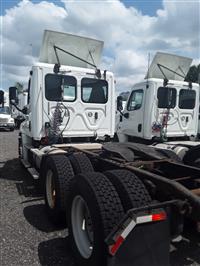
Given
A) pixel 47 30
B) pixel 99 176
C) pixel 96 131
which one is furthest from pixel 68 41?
pixel 99 176

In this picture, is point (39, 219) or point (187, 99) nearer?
point (39, 219)

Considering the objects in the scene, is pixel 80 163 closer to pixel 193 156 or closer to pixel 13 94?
pixel 193 156

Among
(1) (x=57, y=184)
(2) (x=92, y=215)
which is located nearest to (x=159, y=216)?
(2) (x=92, y=215)

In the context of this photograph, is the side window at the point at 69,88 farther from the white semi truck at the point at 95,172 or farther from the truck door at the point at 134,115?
the truck door at the point at 134,115

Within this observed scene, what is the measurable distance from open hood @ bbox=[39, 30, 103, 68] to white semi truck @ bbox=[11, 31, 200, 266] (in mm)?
22

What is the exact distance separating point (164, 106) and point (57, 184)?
4681 millimetres

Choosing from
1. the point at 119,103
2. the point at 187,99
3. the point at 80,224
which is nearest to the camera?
the point at 80,224

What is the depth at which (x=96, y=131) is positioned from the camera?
6719 mm

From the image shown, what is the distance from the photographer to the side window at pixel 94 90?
6.49m

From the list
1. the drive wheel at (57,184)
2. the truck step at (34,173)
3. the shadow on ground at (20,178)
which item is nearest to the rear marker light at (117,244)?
the drive wheel at (57,184)

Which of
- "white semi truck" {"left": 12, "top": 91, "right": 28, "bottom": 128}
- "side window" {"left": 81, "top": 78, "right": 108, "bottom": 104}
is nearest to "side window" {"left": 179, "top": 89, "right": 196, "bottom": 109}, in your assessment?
"side window" {"left": 81, "top": 78, "right": 108, "bottom": 104}

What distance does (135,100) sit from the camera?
8.27 meters

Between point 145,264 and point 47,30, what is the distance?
17.2 ft

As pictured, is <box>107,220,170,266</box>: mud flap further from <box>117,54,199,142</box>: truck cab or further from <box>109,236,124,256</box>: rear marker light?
<box>117,54,199,142</box>: truck cab
